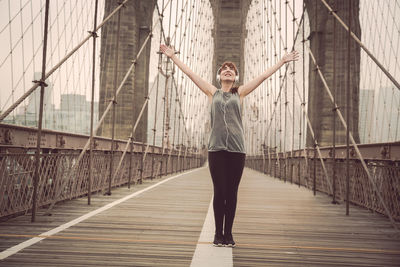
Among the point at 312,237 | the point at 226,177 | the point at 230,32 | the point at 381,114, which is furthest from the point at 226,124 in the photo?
the point at 230,32

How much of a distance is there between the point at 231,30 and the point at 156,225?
2168cm

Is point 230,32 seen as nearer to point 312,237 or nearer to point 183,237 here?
point 312,237

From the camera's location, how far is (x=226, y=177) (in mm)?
2293

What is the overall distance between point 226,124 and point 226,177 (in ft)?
0.91

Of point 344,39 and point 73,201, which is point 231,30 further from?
point 73,201

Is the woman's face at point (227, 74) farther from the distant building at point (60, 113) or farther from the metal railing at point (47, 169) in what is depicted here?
the distant building at point (60, 113)

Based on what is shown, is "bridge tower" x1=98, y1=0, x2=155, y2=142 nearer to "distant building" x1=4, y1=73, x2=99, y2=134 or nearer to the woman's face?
"distant building" x1=4, y1=73, x2=99, y2=134

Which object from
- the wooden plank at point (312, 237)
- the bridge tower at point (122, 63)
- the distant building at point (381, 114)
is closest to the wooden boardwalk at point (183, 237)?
the wooden plank at point (312, 237)

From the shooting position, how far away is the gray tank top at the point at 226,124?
7.39 feet

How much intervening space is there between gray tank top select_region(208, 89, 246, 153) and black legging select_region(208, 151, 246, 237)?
0.14 feet

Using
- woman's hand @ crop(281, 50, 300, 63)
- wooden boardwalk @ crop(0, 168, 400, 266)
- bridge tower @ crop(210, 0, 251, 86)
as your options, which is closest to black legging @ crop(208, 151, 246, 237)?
wooden boardwalk @ crop(0, 168, 400, 266)

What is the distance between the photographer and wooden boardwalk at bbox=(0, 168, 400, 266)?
6.57 ft

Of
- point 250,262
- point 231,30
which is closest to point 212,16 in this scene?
point 231,30

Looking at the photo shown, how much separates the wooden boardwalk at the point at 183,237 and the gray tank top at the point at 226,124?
1.73ft
